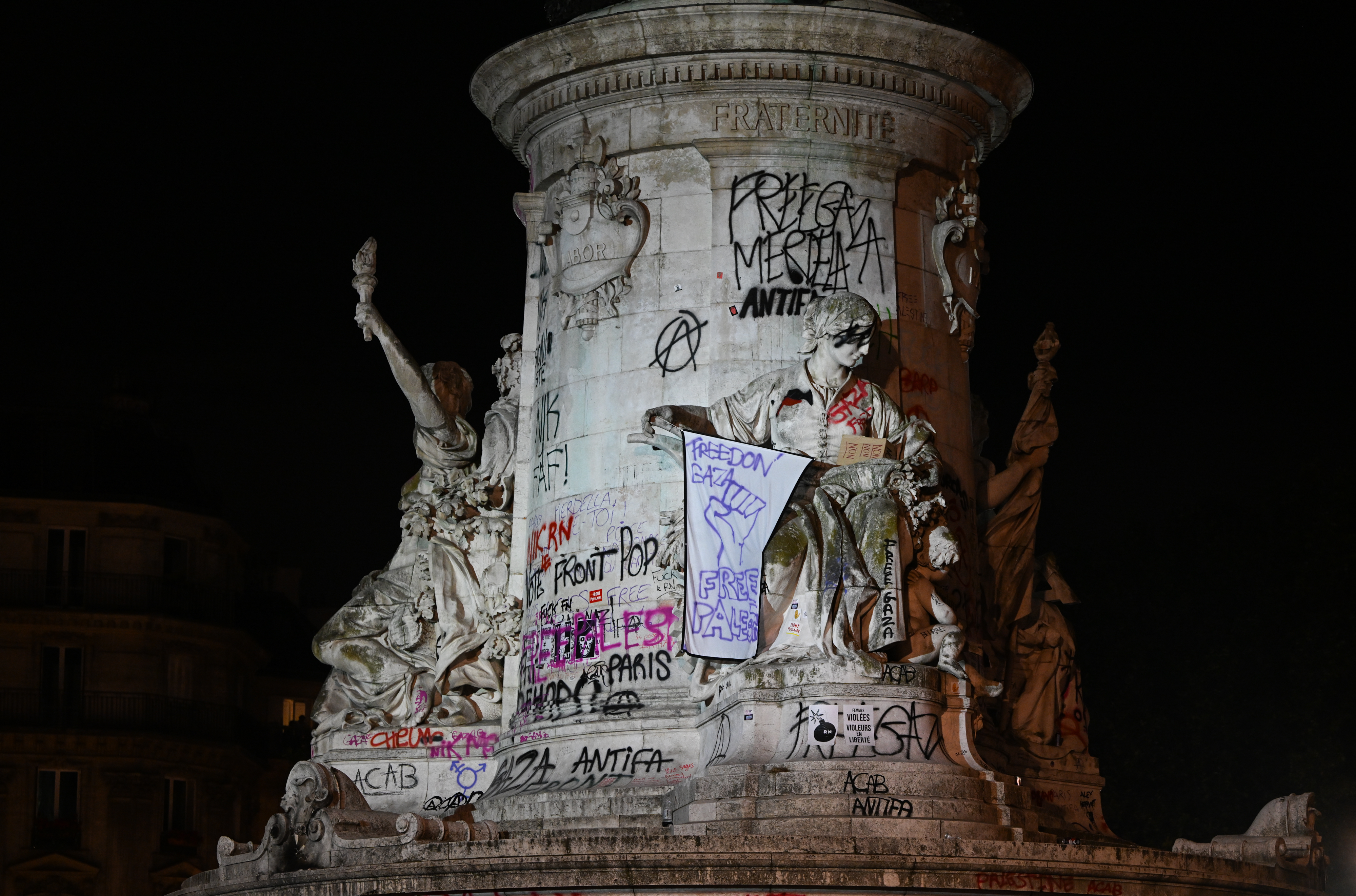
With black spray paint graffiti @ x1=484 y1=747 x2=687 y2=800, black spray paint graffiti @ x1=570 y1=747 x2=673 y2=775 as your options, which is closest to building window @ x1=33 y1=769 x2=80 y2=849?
black spray paint graffiti @ x1=484 y1=747 x2=687 y2=800

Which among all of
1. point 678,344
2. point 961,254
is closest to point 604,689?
point 678,344

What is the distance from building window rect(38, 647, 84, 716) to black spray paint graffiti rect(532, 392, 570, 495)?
77.1 feet

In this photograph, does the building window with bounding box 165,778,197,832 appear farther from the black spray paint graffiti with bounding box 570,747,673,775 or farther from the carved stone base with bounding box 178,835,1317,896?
the carved stone base with bounding box 178,835,1317,896

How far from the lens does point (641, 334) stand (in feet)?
79.4

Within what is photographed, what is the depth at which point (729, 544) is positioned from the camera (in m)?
22.6

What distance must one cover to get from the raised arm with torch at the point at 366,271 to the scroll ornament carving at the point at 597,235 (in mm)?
2022

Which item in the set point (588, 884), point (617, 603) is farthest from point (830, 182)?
point (588, 884)

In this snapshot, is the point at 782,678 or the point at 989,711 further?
the point at 989,711

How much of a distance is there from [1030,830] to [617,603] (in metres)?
4.51

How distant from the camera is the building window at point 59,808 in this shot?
4503 cm

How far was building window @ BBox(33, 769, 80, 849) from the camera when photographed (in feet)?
148

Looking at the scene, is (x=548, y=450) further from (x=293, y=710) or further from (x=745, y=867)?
(x=293, y=710)

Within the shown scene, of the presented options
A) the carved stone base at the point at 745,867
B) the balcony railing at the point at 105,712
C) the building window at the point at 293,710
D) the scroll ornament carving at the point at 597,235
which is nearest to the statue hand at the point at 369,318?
the scroll ornament carving at the point at 597,235

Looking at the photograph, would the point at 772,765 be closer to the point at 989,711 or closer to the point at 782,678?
the point at 782,678
